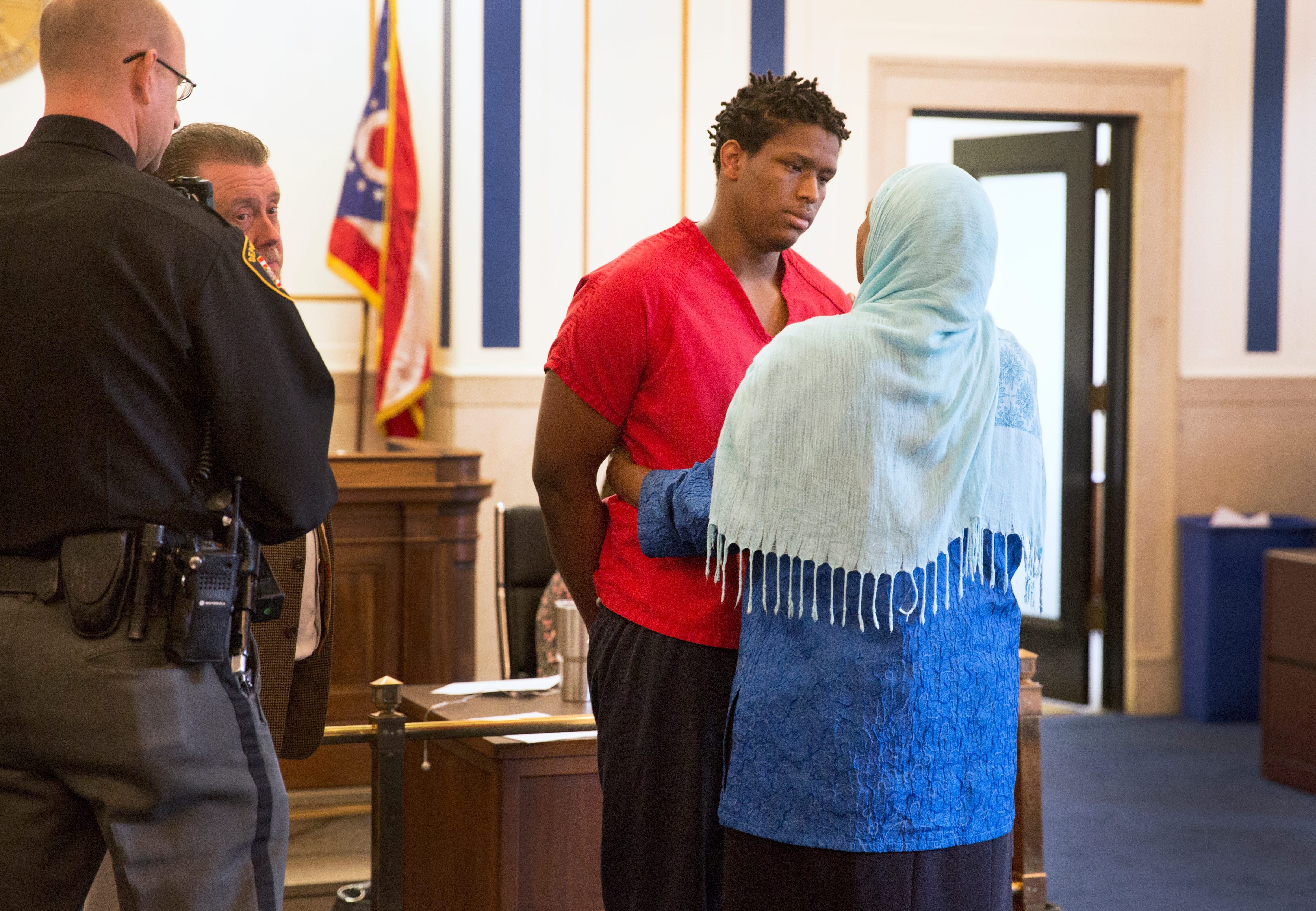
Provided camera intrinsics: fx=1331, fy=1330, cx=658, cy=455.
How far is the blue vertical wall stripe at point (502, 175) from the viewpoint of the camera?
16.9 feet

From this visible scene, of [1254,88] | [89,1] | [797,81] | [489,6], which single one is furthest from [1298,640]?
[89,1]

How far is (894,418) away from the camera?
141 cm

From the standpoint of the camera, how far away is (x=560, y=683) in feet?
9.12

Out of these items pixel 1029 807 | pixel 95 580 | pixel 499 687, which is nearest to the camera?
pixel 95 580

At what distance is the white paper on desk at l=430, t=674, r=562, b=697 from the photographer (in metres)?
2.78

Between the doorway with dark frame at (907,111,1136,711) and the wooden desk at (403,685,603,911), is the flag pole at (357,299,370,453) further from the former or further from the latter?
the wooden desk at (403,685,603,911)

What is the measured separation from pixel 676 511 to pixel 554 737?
897 mm

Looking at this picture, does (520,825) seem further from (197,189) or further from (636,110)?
(636,110)

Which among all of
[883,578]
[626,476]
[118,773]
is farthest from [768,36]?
[118,773]

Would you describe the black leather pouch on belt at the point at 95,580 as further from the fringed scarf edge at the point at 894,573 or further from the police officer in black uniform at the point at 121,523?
the fringed scarf edge at the point at 894,573

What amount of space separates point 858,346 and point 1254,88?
16.3ft

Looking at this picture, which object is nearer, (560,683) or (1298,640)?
(560,683)

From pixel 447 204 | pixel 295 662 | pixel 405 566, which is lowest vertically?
pixel 405 566

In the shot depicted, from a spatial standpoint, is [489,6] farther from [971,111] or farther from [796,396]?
[796,396]
